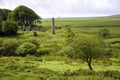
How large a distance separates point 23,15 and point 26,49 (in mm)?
47008

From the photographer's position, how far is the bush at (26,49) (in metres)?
65.6

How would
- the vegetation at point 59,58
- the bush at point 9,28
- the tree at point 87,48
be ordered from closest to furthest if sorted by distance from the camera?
1. the vegetation at point 59,58
2. the tree at point 87,48
3. the bush at point 9,28

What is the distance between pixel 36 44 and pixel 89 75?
107 ft

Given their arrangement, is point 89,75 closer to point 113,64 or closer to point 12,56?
point 113,64

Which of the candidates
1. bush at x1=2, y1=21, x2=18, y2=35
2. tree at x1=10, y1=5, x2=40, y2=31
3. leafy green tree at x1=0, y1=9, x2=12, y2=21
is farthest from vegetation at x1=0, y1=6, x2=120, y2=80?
tree at x1=10, y1=5, x2=40, y2=31

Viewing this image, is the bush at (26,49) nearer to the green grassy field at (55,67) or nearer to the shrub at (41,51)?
the shrub at (41,51)

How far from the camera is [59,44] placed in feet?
250

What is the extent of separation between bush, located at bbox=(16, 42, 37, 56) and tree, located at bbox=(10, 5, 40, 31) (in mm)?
44076

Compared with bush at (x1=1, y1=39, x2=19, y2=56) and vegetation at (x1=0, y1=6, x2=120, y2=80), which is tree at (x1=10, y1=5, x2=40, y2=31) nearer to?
A: vegetation at (x1=0, y1=6, x2=120, y2=80)

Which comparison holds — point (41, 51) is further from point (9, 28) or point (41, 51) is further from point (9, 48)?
point (9, 28)

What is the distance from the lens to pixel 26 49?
65938 millimetres

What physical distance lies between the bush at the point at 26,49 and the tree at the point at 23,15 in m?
44.1

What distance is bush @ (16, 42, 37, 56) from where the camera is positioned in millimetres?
65562

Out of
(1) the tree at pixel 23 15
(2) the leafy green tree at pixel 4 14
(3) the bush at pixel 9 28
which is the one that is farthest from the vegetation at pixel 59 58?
(1) the tree at pixel 23 15
